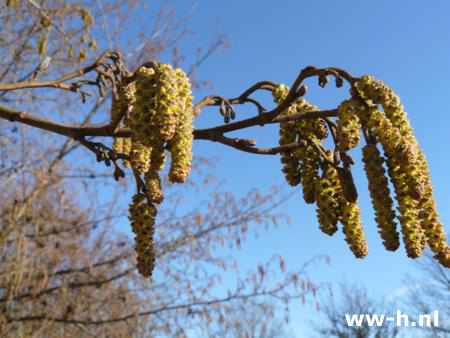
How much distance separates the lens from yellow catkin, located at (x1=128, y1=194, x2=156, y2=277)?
1.27 m

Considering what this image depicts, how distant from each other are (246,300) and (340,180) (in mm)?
4053

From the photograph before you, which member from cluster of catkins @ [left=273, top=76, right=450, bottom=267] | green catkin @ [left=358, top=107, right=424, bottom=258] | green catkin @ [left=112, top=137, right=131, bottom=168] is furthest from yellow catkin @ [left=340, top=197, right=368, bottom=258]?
green catkin @ [left=112, top=137, right=131, bottom=168]

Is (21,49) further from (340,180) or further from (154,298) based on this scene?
(340,180)

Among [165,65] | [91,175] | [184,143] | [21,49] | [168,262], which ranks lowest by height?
[184,143]

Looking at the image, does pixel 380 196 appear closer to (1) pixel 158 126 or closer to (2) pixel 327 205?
(2) pixel 327 205

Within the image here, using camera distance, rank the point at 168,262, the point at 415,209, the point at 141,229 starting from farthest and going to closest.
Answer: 1. the point at 168,262
2. the point at 141,229
3. the point at 415,209

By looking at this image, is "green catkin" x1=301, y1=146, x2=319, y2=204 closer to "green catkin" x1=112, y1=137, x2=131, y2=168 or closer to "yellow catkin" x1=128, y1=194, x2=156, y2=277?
"yellow catkin" x1=128, y1=194, x2=156, y2=277

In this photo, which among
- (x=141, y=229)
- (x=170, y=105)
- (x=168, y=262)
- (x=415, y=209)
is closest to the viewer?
(x=170, y=105)

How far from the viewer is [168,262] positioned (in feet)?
18.7

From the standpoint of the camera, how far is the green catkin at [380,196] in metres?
1.17

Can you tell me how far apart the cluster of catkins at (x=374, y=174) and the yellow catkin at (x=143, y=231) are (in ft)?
1.28

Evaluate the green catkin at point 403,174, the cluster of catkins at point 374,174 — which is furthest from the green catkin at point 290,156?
the green catkin at point 403,174

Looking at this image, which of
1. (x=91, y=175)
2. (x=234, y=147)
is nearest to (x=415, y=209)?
(x=234, y=147)

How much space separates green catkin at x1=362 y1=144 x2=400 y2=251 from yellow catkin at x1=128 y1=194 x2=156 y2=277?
22.3 inches
